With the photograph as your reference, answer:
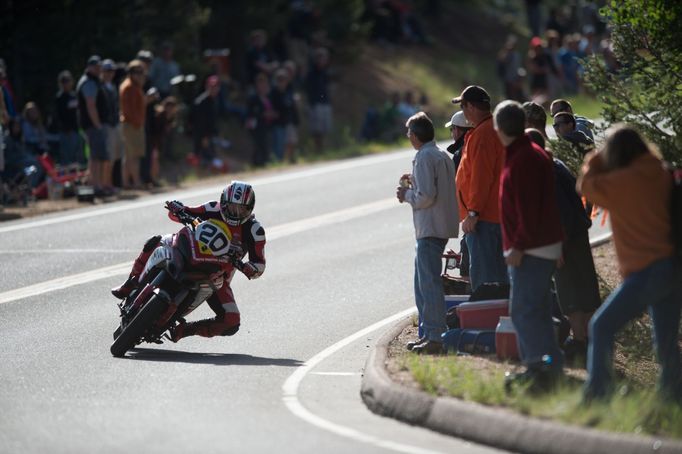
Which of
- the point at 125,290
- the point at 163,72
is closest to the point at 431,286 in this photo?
the point at 125,290

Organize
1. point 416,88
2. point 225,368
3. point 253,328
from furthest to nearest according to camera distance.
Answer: point 416,88 → point 253,328 → point 225,368

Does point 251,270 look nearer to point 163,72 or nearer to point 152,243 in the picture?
point 152,243

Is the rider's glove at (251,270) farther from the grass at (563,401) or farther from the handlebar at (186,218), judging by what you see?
the grass at (563,401)

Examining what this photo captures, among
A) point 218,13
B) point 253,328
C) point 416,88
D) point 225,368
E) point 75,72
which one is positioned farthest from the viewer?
point 416,88

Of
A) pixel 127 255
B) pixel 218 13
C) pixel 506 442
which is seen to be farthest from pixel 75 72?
pixel 506 442

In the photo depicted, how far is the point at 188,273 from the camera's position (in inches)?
478

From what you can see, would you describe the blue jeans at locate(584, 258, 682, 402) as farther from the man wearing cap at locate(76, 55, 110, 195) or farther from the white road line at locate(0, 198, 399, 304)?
the man wearing cap at locate(76, 55, 110, 195)

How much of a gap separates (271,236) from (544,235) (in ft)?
33.7

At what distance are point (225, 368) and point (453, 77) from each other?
31626mm

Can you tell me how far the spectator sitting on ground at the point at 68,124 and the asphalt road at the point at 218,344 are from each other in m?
2.08

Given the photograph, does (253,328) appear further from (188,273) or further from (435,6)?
(435,6)

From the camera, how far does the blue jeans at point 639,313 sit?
351 inches

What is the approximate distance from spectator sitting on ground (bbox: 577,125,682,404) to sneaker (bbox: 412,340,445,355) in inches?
94.0

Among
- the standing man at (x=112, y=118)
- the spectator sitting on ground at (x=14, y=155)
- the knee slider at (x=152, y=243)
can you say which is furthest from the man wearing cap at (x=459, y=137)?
the spectator sitting on ground at (x=14, y=155)
